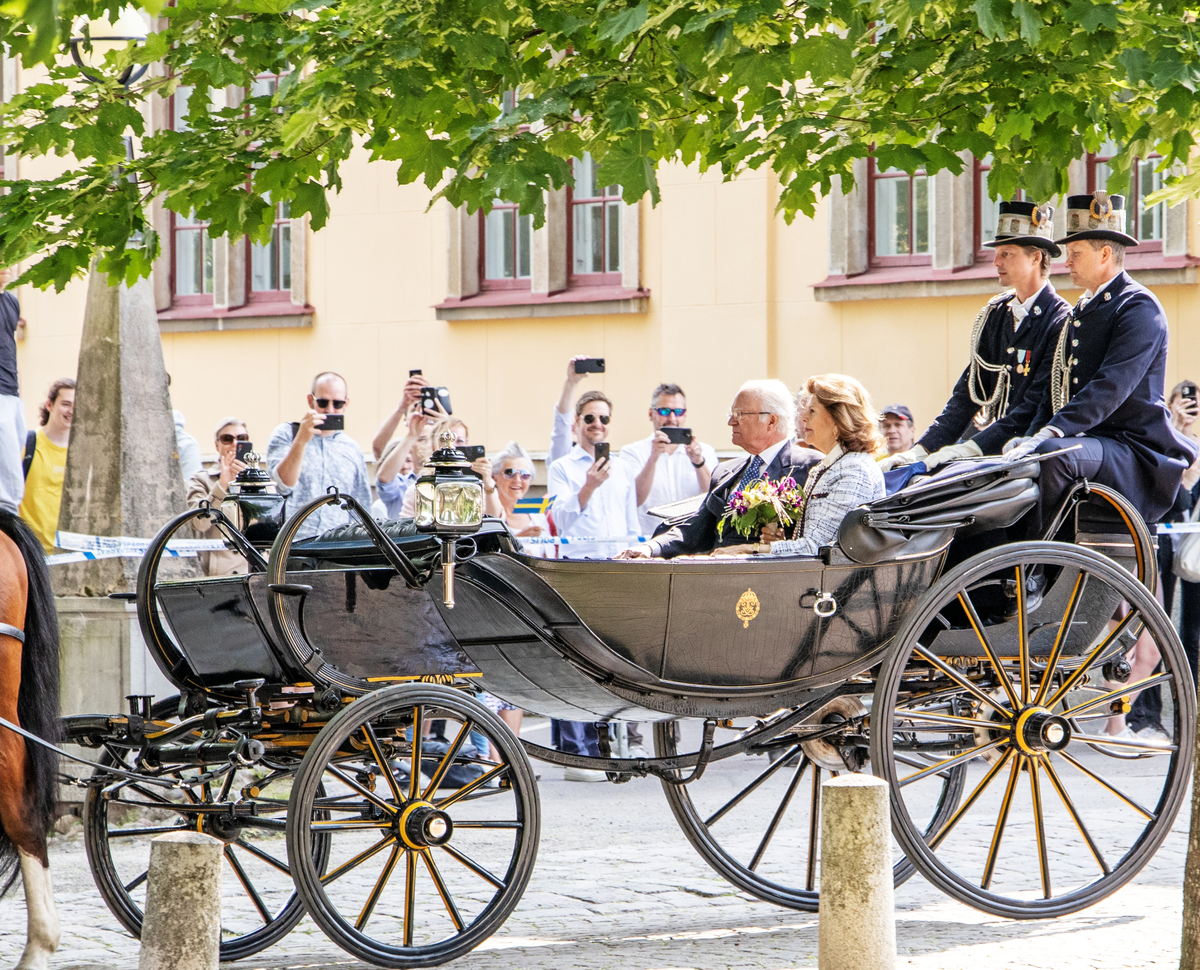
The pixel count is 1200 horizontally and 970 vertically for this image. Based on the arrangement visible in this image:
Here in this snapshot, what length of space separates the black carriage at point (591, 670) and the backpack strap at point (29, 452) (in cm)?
441

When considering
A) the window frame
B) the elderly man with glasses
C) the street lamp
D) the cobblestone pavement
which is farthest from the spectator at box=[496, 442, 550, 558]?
the window frame

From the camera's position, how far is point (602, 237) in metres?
14.8

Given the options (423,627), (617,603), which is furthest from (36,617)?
(617,603)

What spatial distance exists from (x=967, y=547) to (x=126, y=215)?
3.17m

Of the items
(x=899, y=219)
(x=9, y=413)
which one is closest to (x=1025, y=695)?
(x=9, y=413)

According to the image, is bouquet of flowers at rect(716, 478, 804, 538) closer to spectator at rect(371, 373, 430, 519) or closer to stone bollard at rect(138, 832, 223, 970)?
stone bollard at rect(138, 832, 223, 970)

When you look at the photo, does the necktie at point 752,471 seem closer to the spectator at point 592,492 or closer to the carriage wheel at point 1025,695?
the carriage wheel at point 1025,695

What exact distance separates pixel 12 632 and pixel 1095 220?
4.19 m

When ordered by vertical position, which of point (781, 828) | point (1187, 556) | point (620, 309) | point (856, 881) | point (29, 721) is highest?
point (620, 309)

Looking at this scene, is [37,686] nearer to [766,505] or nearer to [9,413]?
[766,505]

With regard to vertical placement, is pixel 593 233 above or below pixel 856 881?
above

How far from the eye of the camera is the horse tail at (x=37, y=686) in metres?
5.34

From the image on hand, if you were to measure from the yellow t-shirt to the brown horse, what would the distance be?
14.4ft

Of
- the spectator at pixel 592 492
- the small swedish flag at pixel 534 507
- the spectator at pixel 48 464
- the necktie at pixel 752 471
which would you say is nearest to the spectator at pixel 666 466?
the spectator at pixel 592 492
